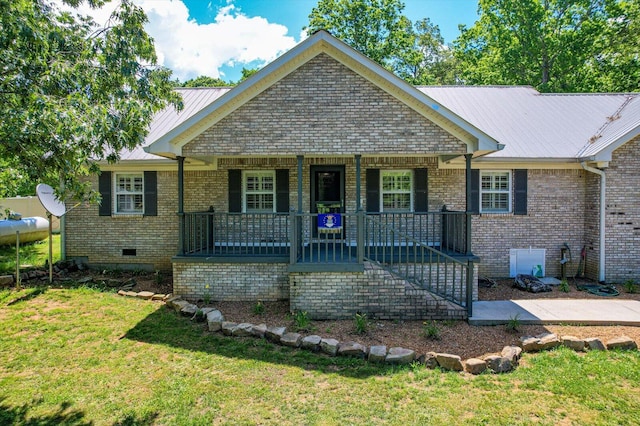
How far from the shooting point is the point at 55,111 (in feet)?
14.6

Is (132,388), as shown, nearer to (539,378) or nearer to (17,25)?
(17,25)

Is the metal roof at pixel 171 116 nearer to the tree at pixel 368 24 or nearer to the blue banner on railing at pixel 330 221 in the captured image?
the blue banner on railing at pixel 330 221

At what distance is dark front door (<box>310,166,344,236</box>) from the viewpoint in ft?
33.6

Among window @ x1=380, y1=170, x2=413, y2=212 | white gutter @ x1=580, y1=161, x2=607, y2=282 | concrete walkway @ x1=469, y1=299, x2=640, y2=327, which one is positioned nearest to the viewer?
concrete walkway @ x1=469, y1=299, x2=640, y2=327

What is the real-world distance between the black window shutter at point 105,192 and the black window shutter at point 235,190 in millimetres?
3853

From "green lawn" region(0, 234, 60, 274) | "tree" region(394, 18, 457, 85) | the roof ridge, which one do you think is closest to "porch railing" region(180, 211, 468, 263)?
the roof ridge

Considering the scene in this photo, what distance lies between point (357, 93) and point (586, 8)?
20741 millimetres

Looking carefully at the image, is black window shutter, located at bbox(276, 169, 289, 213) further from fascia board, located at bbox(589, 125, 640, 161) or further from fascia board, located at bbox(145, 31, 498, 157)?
fascia board, located at bbox(589, 125, 640, 161)

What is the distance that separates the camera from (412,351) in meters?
5.49

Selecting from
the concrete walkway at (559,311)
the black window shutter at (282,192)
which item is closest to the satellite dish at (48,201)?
the black window shutter at (282,192)

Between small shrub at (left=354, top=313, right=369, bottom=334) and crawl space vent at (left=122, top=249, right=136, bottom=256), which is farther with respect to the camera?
crawl space vent at (left=122, top=249, right=136, bottom=256)

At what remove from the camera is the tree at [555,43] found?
1948 centimetres

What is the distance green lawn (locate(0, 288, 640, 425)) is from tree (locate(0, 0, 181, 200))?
2669 mm

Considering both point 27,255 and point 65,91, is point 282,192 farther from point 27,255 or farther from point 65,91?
point 27,255
